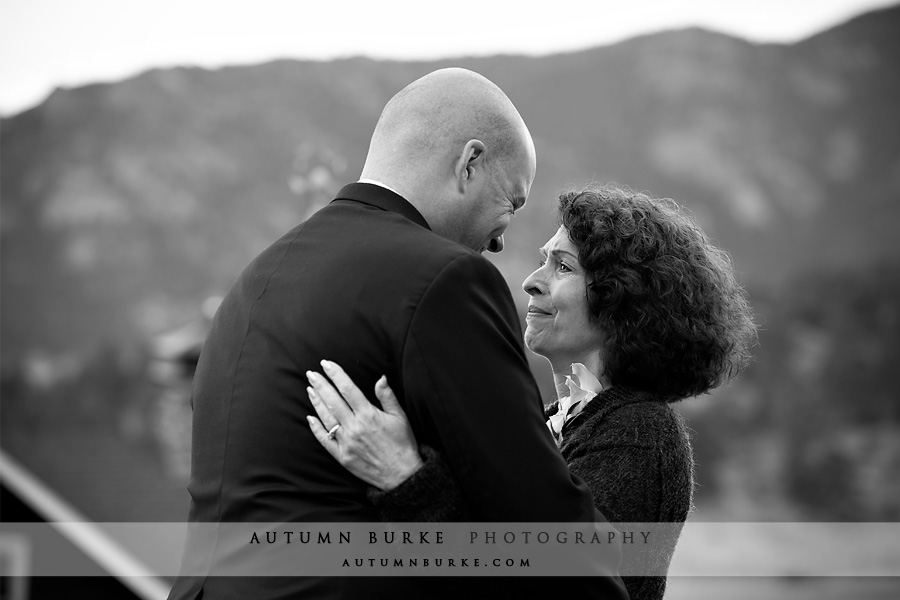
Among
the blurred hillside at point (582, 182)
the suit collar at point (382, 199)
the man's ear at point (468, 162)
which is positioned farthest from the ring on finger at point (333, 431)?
the blurred hillside at point (582, 182)

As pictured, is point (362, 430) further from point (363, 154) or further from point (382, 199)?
point (363, 154)

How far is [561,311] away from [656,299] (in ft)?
0.78

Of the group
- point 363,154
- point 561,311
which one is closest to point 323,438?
point 561,311

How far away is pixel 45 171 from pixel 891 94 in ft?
155

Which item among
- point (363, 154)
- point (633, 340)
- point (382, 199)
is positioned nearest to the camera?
point (382, 199)

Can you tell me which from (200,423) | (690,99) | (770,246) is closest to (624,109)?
(690,99)

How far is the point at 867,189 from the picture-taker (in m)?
52.2

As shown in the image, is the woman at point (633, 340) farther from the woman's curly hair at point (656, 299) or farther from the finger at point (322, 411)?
the finger at point (322, 411)

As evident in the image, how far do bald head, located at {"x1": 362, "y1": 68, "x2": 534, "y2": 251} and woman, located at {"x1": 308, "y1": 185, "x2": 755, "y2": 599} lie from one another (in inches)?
18.1

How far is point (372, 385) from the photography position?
1847mm

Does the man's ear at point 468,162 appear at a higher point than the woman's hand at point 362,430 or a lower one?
higher

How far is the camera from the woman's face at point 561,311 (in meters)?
2.53

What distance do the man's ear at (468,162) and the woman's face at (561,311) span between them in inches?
18.8

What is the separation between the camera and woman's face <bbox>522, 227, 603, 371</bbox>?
8.31 ft
